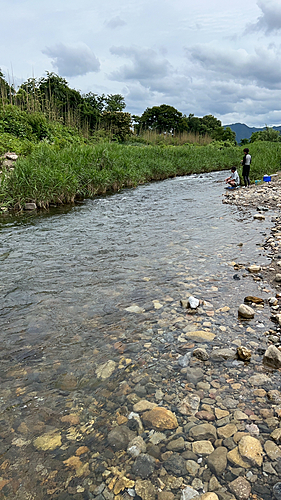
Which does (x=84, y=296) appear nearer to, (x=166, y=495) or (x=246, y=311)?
(x=246, y=311)

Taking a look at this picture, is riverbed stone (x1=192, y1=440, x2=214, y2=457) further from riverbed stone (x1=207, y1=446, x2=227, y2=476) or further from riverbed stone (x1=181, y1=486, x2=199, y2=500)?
riverbed stone (x1=181, y1=486, x2=199, y2=500)

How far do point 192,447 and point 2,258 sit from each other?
15.8ft

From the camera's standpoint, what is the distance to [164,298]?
160 inches

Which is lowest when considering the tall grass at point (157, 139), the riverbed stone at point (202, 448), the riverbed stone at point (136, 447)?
the riverbed stone at point (136, 447)

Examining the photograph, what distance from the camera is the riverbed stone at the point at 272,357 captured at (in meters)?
2.68

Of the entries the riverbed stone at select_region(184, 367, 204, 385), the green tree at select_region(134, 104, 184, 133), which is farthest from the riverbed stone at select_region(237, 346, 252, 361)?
the green tree at select_region(134, 104, 184, 133)

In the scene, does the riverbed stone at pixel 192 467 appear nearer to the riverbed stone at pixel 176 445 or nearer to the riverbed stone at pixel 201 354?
the riverbed stone at pixel 176 445

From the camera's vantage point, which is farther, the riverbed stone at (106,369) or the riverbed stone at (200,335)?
the riverbed stone at (200,335)

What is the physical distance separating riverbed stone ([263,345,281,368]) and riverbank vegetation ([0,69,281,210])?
8.68 meters

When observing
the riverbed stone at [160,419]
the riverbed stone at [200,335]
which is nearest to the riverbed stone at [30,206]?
the riverbed stone at [200,335]

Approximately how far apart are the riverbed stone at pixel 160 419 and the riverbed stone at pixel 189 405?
0.31 ft

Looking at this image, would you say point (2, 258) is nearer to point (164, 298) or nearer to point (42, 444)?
point (164, 298)

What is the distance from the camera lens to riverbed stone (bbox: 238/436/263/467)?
183cm

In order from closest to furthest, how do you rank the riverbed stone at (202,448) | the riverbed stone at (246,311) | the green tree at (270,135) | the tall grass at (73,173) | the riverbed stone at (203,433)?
the riverbed stone at (202,448) → the riverbed stone at (203,433) → the riverbed stone at (246,311) → the tall grass at (73,173) → the green tree at (270,135)
